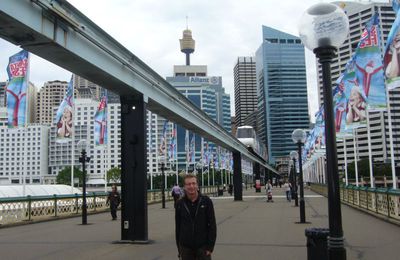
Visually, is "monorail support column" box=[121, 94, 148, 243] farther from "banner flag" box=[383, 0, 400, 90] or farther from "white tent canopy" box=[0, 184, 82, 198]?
"white tent canopy" box=[0, 184, 82, 198]

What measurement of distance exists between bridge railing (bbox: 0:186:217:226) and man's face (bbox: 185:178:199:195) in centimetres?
1692

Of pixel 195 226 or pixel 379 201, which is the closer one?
pixel 195 226

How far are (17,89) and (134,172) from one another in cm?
1085

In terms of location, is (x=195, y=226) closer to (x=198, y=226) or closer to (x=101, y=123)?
(x=198, y=226)

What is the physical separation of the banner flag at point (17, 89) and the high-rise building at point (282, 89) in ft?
389

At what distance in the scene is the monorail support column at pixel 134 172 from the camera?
12.9m

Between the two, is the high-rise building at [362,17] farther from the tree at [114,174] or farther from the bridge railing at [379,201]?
the tree at [114,174]

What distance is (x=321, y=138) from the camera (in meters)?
38.8

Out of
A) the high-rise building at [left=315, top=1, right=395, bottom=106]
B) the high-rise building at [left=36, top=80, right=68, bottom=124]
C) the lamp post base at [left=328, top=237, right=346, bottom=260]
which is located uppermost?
the high-rise building at [left=36, top=80, right=68, bottom=124]

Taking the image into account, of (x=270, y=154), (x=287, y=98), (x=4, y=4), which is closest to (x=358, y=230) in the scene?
(x=4, y=4)

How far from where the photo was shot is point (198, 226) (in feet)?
17.7

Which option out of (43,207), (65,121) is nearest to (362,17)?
(65,121)

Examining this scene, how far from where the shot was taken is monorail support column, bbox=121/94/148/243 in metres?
12.9

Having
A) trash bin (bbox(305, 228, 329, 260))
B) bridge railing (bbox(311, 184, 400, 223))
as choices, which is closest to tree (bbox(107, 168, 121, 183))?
bridge railing (bbox(311, 184, 400, 223))
